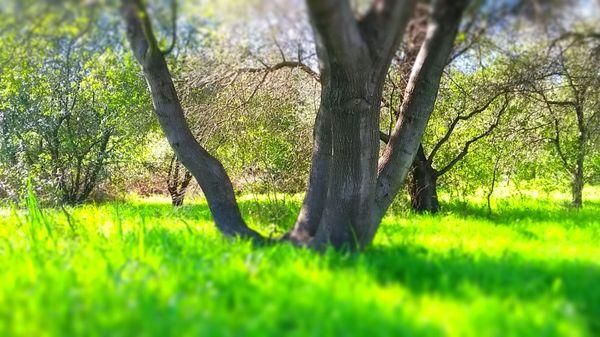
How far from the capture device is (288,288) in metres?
3.44

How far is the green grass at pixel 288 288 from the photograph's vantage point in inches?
108

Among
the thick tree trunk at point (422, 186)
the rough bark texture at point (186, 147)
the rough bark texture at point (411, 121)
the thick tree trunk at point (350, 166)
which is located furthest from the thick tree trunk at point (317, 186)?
the thick tree trunk at point (422, 186)

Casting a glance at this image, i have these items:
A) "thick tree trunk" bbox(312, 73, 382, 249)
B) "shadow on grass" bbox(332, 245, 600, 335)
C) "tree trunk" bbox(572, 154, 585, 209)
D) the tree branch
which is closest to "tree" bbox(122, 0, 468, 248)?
"thick tree trunk" bbox(312, 73, 382, 249)

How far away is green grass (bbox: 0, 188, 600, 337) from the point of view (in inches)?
108

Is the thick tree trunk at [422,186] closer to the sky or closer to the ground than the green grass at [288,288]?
closer to the sky

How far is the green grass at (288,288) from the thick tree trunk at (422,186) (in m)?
4.67

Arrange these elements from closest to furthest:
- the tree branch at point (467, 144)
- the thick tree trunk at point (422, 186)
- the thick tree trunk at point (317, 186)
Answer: the thick tree trunk at point (317, 186) → the thick tree trunk at point (422, 186) → the tree branch at point (467, 144)

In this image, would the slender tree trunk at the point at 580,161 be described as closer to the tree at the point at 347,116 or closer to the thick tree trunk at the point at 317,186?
the tree at the point at 347,116

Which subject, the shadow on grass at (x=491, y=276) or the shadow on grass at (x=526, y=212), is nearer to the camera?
the shadow on grass at (x=491, y=276)

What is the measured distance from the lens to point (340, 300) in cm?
309

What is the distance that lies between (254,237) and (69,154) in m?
11.4

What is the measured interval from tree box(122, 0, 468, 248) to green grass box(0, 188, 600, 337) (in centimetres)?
62

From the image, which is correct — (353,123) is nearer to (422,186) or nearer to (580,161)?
(422,186)

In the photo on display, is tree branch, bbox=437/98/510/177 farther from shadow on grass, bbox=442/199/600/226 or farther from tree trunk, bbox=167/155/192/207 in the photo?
tree trunk, bbox=167/155/192/207
